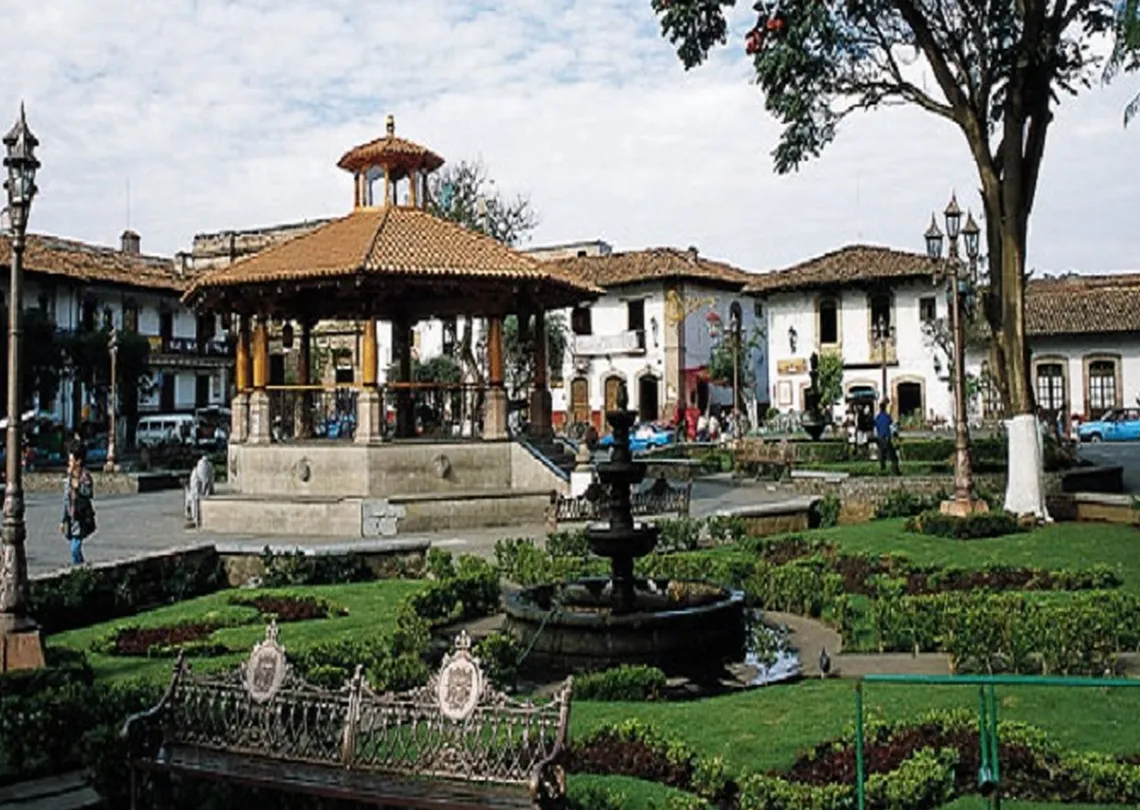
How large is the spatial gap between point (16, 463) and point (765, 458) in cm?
2334

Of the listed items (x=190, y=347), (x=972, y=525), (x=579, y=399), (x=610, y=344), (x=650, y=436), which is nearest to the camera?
(x=972, y=525)

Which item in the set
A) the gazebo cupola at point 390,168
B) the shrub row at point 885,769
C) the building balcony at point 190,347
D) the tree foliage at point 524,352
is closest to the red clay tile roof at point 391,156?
the gazebo cupola at point 390,168

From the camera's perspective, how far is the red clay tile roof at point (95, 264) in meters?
46.4

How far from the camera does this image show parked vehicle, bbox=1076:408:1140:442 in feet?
144

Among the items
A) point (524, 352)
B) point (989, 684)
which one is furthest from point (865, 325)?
point (989, 684)

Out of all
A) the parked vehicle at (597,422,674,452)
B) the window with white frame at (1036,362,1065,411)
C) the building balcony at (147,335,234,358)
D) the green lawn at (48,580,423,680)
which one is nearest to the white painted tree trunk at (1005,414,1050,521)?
the green lawn at (48,580,423,680)

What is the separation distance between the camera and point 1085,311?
4781 centimetres

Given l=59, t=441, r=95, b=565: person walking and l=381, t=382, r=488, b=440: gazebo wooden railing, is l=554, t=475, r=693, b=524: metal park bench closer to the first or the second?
l=381, t=382, r=488, b=440: gazebo wooden railing

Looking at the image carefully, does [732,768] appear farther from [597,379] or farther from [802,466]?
[597,379]

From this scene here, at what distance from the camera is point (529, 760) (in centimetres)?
548

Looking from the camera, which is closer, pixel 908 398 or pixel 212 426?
pixel 908 398

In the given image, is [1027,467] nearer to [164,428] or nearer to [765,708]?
[765,708]

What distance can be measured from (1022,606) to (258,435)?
53.7 ft

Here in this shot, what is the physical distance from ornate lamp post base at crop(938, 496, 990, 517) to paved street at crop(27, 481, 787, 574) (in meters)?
4.34
